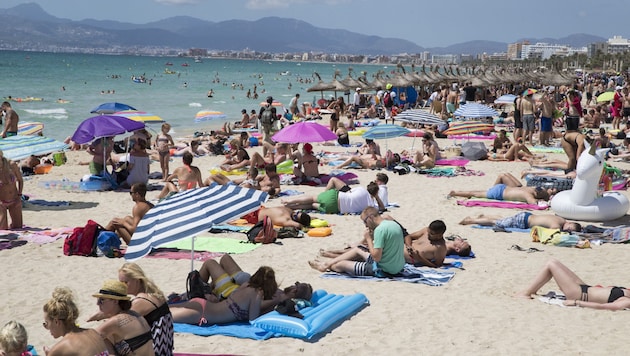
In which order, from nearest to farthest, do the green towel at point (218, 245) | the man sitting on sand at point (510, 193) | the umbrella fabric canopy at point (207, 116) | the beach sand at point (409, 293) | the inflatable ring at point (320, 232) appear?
the beach sand at point (409, 293)
the green towel at point (218, 245)
the inflatable ring at point (320, 232)
the man sitting on sand at point (510, 193)
the umbrella fabric canopy at point (207, 116)

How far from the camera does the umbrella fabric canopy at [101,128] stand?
1084 centimetres

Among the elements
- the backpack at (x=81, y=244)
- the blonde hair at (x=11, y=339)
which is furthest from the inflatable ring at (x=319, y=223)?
the blonde hair at (x=11, y=339)

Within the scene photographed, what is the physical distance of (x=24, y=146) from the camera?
9742 millimetres

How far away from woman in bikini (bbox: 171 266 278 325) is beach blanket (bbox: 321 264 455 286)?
4.33 ft

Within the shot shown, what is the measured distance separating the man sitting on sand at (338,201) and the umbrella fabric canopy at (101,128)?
3089 millimetres

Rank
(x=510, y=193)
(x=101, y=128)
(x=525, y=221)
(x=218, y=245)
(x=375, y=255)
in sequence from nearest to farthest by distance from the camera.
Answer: (x=375, y=255) → (x=218, y=245) → (x=525, y=221) → (x=510, y=193) → (x=101, y=128)

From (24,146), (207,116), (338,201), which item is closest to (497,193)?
(338,201)

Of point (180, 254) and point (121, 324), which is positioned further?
point (180, 254)

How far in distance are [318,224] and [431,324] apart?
11.7 ft

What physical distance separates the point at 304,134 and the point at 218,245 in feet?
13.2

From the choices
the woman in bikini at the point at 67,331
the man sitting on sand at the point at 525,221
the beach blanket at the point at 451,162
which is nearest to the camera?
the woman in bikini at the point at 67,331

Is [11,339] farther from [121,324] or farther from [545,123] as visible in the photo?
[545,123]

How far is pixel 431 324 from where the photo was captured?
5434mm

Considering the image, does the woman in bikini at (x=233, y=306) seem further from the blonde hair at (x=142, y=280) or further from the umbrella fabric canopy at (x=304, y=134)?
the umbrella fabric canopy at (x=304, y=134)
